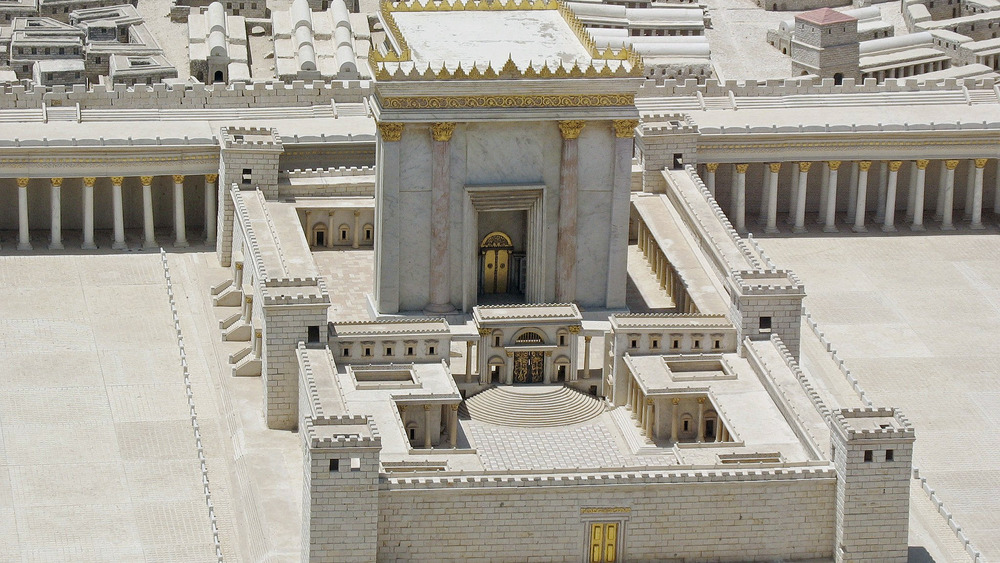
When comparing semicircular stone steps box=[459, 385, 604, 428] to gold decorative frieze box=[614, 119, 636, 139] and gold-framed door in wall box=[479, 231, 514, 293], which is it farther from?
gold decorative frieze box=[614, 119, 636, 139]

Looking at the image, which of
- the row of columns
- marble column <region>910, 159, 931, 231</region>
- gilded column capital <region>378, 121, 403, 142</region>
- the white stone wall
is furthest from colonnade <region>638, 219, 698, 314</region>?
the row of columns

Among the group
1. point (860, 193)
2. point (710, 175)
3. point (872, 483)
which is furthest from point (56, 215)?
point (872, 483)

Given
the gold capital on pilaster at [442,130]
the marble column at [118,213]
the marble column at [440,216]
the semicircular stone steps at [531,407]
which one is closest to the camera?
the semicircular stone steps at [531,407]

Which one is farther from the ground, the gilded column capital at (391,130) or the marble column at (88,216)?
the gilded column capital at (391,130)

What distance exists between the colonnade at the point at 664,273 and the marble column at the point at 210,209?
28.5 meters

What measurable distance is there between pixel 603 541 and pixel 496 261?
28.0m

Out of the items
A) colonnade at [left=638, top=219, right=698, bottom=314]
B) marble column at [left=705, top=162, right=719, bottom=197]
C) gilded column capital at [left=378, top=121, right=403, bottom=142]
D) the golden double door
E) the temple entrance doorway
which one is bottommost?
the golden double door

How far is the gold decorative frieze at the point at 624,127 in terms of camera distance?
522 feet

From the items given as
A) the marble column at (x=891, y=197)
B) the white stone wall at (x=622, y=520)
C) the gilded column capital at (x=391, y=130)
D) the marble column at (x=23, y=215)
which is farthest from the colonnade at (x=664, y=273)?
the marble column at (x=23, y=215)

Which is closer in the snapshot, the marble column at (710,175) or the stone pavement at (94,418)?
the stone pavement at (94,418)

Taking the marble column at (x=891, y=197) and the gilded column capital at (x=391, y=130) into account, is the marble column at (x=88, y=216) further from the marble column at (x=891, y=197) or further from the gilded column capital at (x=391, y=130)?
the marble column at (x=891, y=197)

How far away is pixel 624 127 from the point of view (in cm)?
15925

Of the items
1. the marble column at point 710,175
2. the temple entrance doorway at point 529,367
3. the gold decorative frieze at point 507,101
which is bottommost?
the temple entrance doorway at point 529,367

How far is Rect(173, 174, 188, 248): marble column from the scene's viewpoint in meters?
183
